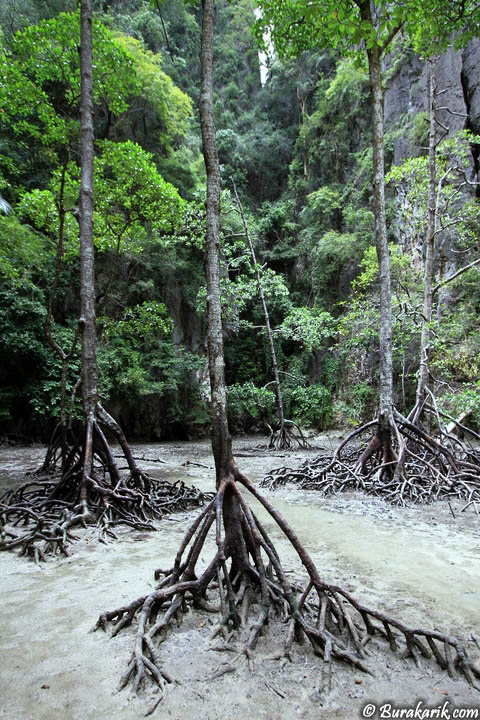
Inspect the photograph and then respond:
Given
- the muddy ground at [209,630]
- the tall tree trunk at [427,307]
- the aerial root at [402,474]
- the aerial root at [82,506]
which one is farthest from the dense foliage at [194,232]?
the muddy ground at [209,630]

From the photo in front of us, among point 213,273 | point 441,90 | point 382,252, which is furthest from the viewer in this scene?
point 441,90

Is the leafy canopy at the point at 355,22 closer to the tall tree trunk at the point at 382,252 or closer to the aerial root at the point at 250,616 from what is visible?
the tall tree trunk at the point at 382,252

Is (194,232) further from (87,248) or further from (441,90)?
(441,90)

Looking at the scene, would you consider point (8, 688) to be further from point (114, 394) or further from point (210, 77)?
point (114, 394)

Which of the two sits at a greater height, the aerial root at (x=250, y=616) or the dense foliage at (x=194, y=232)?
the dense foliage at (x=194, y=232)

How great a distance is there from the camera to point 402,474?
6621mm

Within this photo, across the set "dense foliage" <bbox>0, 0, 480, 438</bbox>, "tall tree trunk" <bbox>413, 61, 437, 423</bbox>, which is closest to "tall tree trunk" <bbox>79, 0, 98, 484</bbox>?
"dense foliage" <bbox>0, 0, 480, 438</bbox>

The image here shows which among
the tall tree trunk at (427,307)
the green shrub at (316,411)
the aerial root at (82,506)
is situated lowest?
the aerial root at (82,506)

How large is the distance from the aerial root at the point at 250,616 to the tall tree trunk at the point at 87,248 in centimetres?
330

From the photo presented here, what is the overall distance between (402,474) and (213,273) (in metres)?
5.21

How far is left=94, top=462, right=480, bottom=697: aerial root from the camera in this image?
6.83ft

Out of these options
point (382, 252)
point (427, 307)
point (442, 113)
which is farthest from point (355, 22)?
point (442, 113)

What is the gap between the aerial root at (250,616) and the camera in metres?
2.08

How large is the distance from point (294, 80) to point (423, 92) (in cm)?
1439
